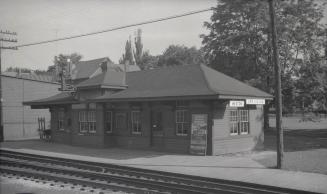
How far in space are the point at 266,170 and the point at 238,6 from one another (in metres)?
24.9

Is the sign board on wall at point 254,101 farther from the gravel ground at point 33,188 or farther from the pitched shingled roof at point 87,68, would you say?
the pitched shingled roof at point 87,68

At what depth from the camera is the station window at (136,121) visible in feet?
77.7

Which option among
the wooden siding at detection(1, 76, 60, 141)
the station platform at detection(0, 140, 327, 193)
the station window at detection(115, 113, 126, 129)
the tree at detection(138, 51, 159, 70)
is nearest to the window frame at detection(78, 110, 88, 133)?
the station window at detection(115, 113, 126, 129)

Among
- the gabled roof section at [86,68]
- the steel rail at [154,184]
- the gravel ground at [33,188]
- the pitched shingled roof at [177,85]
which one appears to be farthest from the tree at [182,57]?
the gravel ground at [33,188]

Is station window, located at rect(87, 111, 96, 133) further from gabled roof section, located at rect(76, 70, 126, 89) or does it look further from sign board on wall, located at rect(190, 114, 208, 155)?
sign board on wall, located at rect(190, 114, 208, 155)

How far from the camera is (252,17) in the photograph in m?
36.1

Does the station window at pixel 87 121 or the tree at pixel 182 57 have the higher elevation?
the tree at pixel 182 57

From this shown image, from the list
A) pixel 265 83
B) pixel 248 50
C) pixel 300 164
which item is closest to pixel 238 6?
pixel 248 50

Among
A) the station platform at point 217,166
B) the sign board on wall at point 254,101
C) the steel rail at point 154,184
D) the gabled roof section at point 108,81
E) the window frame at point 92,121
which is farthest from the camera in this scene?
the window frame at point 92,121

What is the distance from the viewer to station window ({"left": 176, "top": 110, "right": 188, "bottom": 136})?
69.6 ft

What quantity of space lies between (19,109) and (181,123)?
2478 cm

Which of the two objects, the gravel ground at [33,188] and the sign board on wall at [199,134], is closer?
the gravel ground at [33,188]

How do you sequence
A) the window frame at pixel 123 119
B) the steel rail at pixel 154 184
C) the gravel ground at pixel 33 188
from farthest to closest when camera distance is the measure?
the window frame at pixel 123 119
the gravel ground at pixel 33 188
the steel rail at pixel 154 184

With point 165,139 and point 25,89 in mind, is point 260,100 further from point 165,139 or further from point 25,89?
point 25,89
